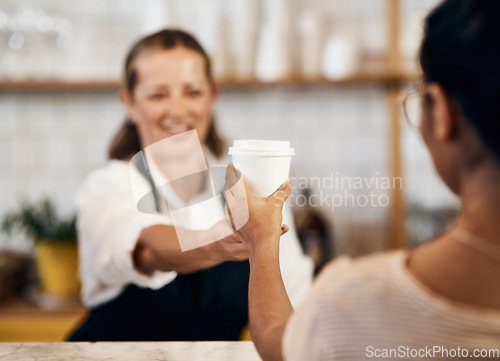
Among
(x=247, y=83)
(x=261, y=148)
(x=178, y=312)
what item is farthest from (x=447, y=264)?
(x=247, y=83)

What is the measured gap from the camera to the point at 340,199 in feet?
1.76

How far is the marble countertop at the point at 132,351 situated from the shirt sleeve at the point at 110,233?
0.15 meters

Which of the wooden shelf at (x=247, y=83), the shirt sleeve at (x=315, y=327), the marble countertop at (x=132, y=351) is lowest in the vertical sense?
the marble countertop at (x=132, y=351)

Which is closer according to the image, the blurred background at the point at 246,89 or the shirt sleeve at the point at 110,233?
the shirt sleeve at the point at 110,233

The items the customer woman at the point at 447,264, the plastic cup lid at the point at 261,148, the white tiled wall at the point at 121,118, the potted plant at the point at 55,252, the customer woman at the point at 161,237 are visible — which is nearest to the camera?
the customer woman at the point at 447,264

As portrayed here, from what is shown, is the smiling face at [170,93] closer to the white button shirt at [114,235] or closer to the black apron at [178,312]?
the white button shirt at [114,235]

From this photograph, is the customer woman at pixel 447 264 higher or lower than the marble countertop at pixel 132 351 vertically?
higher

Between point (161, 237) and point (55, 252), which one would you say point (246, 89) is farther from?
point (161, 237)

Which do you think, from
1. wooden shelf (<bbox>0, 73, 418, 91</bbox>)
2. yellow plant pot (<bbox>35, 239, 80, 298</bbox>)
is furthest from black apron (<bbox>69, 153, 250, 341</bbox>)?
wooden shelf (<bbox>0, 73, 418, 91</bbox>)

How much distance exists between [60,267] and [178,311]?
0.66 metres

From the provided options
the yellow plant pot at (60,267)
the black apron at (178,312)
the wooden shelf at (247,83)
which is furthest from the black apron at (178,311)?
the wooden shelf at (247,83)

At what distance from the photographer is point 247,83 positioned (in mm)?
1398

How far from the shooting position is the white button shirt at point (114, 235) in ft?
2.17

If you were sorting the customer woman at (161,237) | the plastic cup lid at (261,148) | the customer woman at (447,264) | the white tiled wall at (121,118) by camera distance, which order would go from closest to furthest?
the customer woman at (447,264)
the plastic cup lid at (261,148)
the customer woman at (161,237)
the white tiled wall at (121,118)
